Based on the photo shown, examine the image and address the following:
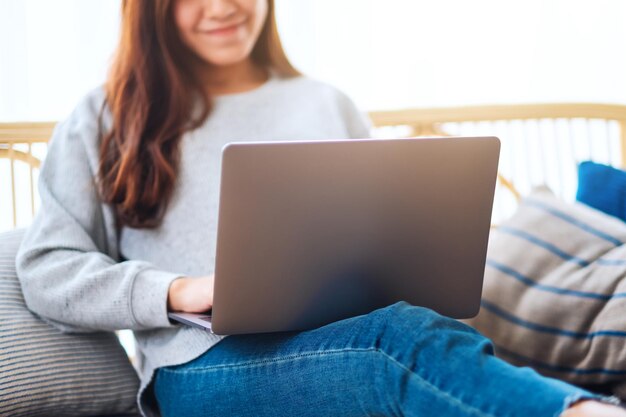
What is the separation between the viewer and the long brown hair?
4.05 ft

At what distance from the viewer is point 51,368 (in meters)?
1.12

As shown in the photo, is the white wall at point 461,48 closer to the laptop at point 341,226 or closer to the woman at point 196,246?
the woman at point 196,246

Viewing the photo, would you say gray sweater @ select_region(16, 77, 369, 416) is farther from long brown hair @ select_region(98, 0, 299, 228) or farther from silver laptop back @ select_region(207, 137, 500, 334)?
silver laptop back @ select_region(207, 137, 500, 334)

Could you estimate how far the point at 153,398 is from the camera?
3.98 feet

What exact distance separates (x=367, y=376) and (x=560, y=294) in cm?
48

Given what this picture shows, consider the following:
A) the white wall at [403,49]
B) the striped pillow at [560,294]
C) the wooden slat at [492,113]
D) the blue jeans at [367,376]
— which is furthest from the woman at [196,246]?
the white wall at [403,49]

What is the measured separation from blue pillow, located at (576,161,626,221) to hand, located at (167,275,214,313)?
75cm

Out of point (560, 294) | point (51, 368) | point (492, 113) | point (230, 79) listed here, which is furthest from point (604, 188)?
point (51, 368)

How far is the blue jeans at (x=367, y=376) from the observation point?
747mm

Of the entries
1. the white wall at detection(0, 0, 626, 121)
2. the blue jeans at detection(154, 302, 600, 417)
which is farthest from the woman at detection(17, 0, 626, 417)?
the white wall at detection(0, 0, 626, 121)

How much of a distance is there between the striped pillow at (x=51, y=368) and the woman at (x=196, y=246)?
0.03 meters

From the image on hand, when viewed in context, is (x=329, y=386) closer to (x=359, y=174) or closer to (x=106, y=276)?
(x=359, y=174)

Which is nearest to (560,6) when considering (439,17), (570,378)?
(439,17)

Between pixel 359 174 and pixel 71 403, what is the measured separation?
1.87ft
